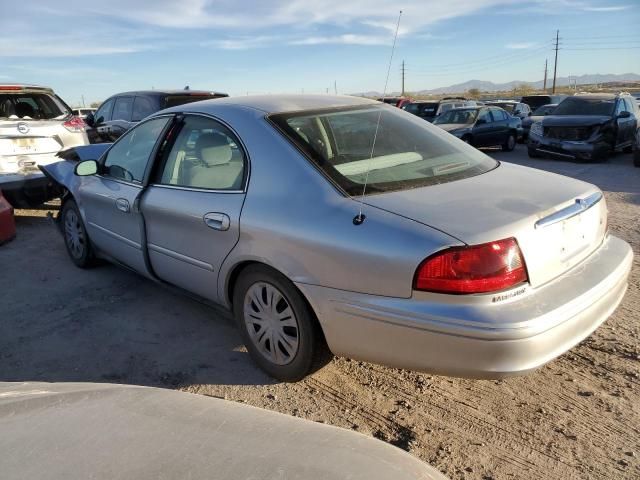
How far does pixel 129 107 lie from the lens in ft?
32.1

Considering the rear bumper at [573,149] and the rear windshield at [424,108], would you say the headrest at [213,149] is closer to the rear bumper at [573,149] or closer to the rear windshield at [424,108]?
the rear bumper at [573,149]

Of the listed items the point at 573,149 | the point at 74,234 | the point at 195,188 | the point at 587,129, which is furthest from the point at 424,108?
the point at 195,188

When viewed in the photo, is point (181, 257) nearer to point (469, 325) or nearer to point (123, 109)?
point (469, 325)

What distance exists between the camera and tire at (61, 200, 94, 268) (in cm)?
491

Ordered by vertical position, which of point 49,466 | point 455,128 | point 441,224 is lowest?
point 455,128

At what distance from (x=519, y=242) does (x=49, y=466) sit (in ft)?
6.22

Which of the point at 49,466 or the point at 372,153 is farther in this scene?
the point at 372,153

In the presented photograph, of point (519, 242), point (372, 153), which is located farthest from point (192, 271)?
point (519, 242)

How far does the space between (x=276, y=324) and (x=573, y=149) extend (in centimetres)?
1104

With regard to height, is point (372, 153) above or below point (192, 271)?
above

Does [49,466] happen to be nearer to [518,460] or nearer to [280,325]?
[280,325]

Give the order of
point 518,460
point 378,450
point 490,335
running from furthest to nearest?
1. point 518,460
2. point 490,335
3. point 378,450

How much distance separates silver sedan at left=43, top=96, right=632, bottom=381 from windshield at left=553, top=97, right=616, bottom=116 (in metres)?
11.0

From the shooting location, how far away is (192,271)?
11.3 ft
